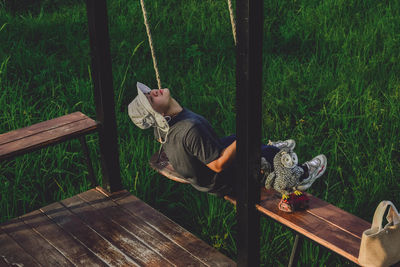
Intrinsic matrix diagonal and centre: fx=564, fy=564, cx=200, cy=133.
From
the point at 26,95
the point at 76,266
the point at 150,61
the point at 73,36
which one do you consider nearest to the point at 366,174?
the point at 76,266

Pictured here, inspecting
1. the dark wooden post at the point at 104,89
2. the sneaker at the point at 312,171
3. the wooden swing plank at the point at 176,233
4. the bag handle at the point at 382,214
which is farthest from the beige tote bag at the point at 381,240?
the dark wooden post at the point at 104,89

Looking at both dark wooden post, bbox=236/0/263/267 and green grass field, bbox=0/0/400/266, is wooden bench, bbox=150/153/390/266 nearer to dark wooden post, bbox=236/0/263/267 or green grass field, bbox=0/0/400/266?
dark wooden post, bbox=236/0/263/267

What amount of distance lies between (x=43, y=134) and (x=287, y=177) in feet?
5.46

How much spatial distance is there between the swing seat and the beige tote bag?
4.05ft

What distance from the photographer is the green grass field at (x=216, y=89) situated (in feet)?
13.0

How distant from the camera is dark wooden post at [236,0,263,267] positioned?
239 centimetres

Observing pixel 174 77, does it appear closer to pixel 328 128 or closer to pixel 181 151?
pixel 328 128

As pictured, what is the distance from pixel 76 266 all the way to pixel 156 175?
1154 millimetres

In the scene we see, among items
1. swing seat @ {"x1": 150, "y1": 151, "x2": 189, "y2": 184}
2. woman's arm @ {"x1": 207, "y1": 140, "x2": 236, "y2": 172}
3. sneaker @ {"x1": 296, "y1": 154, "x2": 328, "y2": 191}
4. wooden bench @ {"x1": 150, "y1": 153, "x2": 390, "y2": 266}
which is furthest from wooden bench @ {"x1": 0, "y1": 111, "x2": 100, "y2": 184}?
sneaker @ {"x1": 296, "y1": 154, "x2": 328, "y2": 191}

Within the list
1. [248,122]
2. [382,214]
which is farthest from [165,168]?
[382,214]

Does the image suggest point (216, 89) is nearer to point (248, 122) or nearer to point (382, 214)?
point (248, 122)

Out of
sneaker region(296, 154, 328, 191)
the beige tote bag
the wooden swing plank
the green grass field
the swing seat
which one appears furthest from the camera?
the green grass field

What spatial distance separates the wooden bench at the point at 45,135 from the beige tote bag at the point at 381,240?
2019 mm

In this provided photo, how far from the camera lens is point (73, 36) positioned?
248 inches
